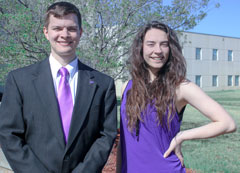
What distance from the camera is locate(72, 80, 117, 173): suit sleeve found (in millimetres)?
2248

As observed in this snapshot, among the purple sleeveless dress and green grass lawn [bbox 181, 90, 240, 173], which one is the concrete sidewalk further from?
green grass lawn [bbox 181, 90, 240, 173]

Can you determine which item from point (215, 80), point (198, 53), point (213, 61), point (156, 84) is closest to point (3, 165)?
point (156, 84)

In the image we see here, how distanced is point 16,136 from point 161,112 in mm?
1228

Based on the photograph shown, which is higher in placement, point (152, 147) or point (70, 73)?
point (70, 73)

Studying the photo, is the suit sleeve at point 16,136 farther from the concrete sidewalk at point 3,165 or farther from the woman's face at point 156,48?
the concrete sidewalk at point 3,165

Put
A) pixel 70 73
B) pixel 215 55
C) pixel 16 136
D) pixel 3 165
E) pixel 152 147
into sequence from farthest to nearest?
pixel 215 55 < pixel 3 165 < pixel 152 147 < pixel 70 73 < pixel 16 136

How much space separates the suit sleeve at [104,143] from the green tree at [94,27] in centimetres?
490

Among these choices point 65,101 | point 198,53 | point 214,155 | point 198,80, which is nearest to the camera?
point 65,101

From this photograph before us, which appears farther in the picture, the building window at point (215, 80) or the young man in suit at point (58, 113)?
the building window at point (215, 80)

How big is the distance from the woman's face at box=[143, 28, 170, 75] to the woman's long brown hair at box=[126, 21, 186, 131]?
5 cm

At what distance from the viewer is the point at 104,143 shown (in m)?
2.33

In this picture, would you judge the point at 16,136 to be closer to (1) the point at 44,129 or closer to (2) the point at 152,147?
(1) the point at 44,129

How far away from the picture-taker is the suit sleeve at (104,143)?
2248 millimetres

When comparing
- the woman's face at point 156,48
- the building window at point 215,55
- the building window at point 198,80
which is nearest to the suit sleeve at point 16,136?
the woman's face at point 156,48
